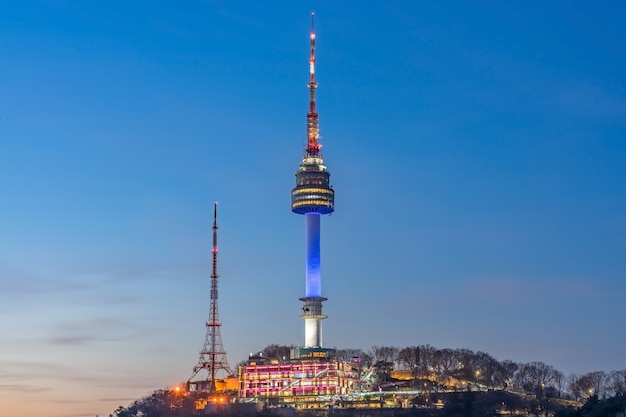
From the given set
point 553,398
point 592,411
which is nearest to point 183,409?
point 553,398

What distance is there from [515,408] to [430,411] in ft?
59.3

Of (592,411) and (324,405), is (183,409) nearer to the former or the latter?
(324,405)

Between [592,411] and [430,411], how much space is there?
94582mm

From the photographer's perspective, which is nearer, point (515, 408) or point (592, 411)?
point (592, 411)

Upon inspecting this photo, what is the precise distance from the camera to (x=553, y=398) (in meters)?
196

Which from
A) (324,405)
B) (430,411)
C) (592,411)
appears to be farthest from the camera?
(324,405)

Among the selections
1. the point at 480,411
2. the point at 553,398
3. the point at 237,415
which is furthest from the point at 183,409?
the point at 553,398

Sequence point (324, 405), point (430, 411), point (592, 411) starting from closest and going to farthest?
1. point (592, 411)
2. point (430, 411)
3. point (324, 405)

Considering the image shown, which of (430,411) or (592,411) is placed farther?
(430,411)

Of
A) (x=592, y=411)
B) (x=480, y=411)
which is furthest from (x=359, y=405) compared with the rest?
(x=592, y=411)

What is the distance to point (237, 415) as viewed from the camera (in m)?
184

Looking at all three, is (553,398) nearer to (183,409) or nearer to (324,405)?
(324,405)

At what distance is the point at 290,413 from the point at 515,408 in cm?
4455

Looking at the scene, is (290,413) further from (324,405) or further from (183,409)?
(183,409)
